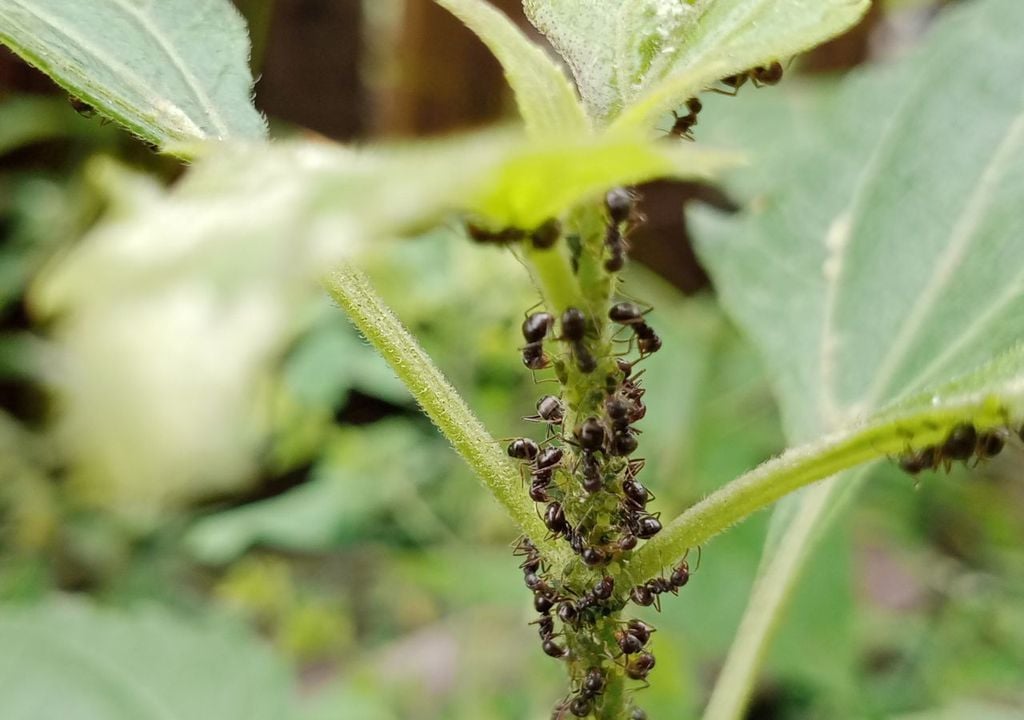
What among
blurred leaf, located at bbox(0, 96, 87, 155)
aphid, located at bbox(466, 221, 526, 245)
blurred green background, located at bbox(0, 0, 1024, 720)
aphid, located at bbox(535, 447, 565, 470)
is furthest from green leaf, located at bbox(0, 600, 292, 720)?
blurred leaf, located at bbox(0, 96, 87, 155)

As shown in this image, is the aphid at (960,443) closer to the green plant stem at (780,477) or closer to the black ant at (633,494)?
the green plant stem at (780,477)

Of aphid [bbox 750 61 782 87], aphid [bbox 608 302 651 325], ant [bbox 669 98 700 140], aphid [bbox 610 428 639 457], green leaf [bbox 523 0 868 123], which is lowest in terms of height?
aphid [bbox 610 428 639 457]

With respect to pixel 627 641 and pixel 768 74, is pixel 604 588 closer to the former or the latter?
pixel 627 641

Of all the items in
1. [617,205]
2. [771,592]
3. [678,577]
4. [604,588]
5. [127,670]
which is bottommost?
[127,670]

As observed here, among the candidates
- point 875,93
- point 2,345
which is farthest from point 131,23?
point 2,345

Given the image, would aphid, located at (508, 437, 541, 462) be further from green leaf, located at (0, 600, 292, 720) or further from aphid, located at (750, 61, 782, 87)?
green leaf, located at (0, 600, 292, 720)

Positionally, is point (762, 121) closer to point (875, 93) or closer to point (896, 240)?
point (875, 93)

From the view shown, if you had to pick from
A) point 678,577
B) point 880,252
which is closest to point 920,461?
point 678,577
